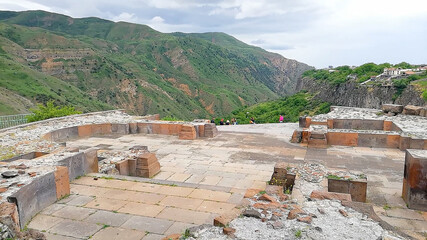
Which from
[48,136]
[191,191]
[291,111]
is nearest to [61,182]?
[191,191]

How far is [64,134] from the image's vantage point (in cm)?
1056

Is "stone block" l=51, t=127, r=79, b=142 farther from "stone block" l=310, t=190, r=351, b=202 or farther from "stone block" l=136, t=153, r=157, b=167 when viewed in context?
"stone block" l=310, t=190, r=351, b=202

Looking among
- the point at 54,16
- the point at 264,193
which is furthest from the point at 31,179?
the point at 54,16

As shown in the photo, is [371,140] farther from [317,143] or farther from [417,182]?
[417,182]

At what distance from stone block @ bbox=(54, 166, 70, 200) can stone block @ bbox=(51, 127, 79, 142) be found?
563cm

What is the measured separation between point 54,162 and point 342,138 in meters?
8.04

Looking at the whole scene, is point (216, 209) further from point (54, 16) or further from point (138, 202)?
point (54, 16)

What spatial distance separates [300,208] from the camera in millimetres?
Result: 3848

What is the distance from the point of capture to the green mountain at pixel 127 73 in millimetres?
45553

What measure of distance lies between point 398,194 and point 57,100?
4251 cm

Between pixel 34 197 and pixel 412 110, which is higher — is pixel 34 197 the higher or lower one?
the lower one

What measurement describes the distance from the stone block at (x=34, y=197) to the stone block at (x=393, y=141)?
8979 millimetres

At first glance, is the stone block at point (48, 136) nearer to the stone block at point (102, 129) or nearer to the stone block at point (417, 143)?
the stone block at point (102, 129)

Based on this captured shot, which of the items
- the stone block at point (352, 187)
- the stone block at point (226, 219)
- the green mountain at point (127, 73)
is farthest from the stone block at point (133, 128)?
the green mountain at point (127, 73)
